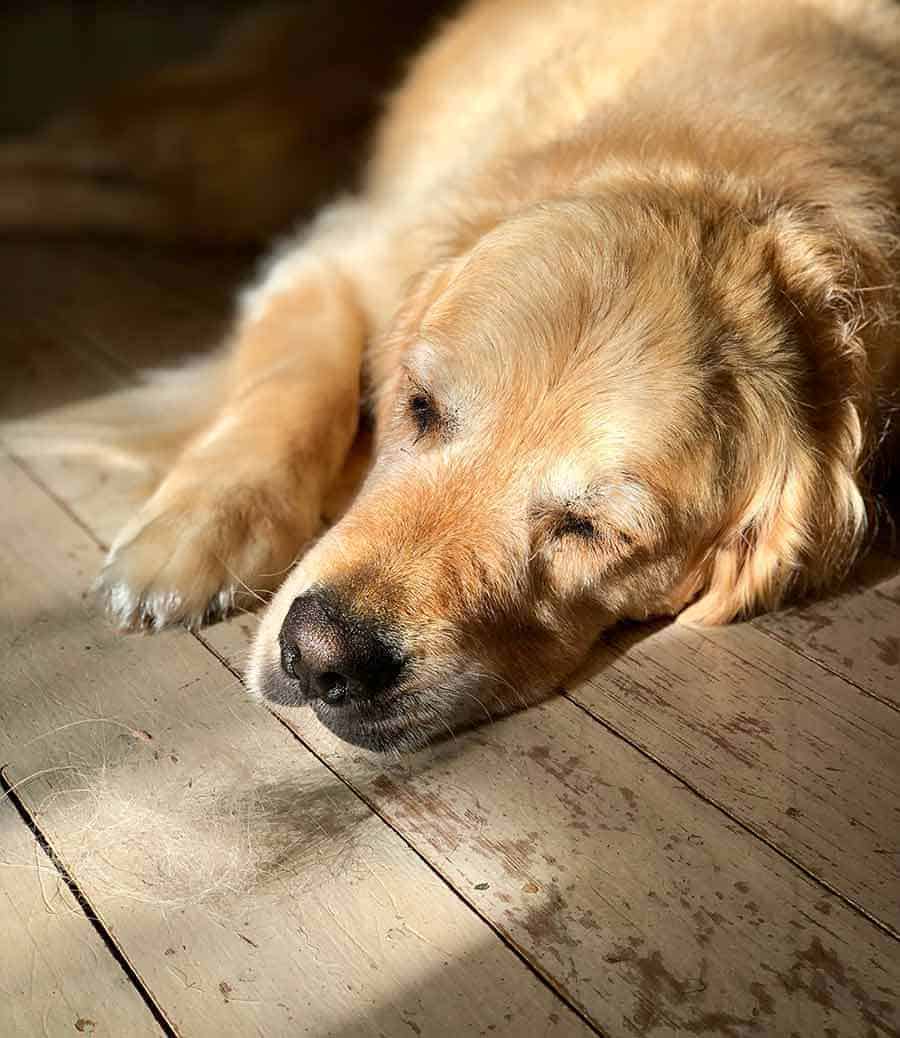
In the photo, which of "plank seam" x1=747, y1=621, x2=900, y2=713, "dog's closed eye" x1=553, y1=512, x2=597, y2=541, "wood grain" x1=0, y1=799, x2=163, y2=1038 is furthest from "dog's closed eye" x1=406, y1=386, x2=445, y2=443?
"wood grain" x1=0, y1=799, x2=163, y2=1038

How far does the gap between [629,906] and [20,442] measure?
1805 mm

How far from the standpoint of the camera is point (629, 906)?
65.6 inches

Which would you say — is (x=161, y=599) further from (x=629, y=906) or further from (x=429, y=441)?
(x=629, y=906)

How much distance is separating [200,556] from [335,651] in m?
0.51

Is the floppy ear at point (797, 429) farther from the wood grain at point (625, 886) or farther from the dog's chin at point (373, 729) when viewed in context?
the dog's chin at point (373, 729)

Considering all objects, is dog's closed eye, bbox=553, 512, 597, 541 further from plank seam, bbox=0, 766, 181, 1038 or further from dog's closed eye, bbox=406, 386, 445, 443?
plank seam, bbox=0, 766, 181, 1038

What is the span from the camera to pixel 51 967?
4.98ft

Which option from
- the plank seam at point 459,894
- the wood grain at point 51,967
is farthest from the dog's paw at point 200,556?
the wood grain at point 51,967

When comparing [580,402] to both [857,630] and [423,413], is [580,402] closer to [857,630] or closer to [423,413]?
[423,413]

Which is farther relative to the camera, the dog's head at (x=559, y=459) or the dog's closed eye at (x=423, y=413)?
the dog's closed eye at (x=423, y=413)

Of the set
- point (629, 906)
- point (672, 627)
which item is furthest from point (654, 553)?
point (629, 906)

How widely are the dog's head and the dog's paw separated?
0.70 ft

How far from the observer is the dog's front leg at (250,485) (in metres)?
2.17

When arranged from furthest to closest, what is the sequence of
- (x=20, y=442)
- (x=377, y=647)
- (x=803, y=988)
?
(x=20, y=442)
(x=377, y=647)
(x=803, y=988)
